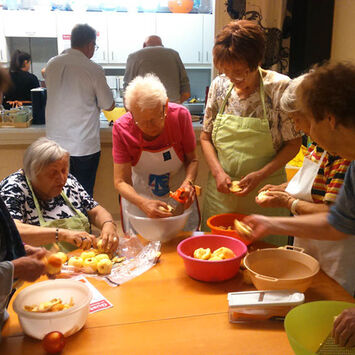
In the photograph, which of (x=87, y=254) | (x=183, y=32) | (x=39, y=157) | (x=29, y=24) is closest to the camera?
(x=87, y=254)

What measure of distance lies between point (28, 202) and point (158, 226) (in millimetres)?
661

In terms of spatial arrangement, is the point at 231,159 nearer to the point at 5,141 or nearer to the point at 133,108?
the point at 133,108

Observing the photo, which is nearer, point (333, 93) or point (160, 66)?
point (333, 93)

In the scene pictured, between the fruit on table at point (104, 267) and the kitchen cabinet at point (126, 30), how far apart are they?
475 cm

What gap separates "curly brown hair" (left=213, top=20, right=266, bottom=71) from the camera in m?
1.99

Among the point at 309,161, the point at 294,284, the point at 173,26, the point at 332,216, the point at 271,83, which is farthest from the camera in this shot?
the point at 173,26

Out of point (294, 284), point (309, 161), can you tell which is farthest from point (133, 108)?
point (294, 284)

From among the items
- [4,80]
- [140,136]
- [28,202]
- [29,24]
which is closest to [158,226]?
[140,136]

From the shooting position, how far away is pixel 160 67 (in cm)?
407

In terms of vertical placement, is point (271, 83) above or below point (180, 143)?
above

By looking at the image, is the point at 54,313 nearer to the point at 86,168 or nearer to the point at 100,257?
the point at 100,257

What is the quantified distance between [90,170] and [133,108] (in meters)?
2.02

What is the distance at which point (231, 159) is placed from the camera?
226cm

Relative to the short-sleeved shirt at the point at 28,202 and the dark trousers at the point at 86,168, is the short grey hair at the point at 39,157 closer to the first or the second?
the short-sleeved shirt at the point at 28,202
